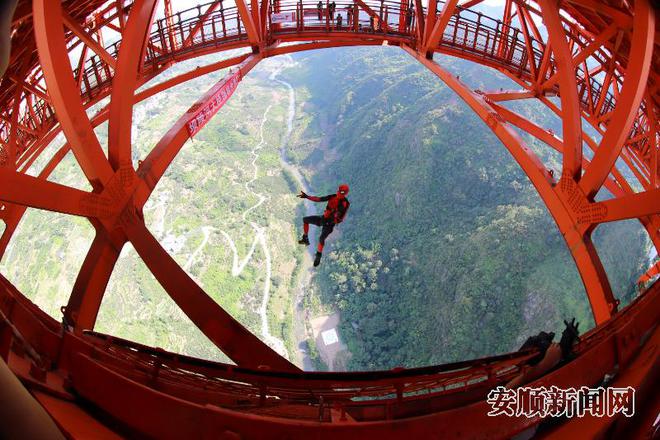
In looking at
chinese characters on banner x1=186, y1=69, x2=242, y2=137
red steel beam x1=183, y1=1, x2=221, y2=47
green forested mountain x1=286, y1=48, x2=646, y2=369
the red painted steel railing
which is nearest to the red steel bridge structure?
chinese characters on banner x1=186, y1=69, x2=242, y2=137

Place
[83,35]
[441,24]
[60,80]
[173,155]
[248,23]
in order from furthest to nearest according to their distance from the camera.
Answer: [248,23]
[441,24]
[83,35]
[173,155]
[60,80]

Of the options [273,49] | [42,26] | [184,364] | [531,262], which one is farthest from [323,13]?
[531,262]

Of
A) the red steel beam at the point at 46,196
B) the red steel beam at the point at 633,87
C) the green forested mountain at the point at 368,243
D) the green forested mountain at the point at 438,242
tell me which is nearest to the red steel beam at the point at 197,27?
the red steel beam at the point at 46,196

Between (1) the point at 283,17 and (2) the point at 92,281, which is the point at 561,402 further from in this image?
(1) the point at 283,17

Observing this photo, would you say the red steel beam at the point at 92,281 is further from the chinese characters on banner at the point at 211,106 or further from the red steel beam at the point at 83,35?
the red steel beam at the point at 83,35

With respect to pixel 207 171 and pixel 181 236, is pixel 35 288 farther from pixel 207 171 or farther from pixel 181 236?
pixel 207 171

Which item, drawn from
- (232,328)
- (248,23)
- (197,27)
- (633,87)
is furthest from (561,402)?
(197,27)
